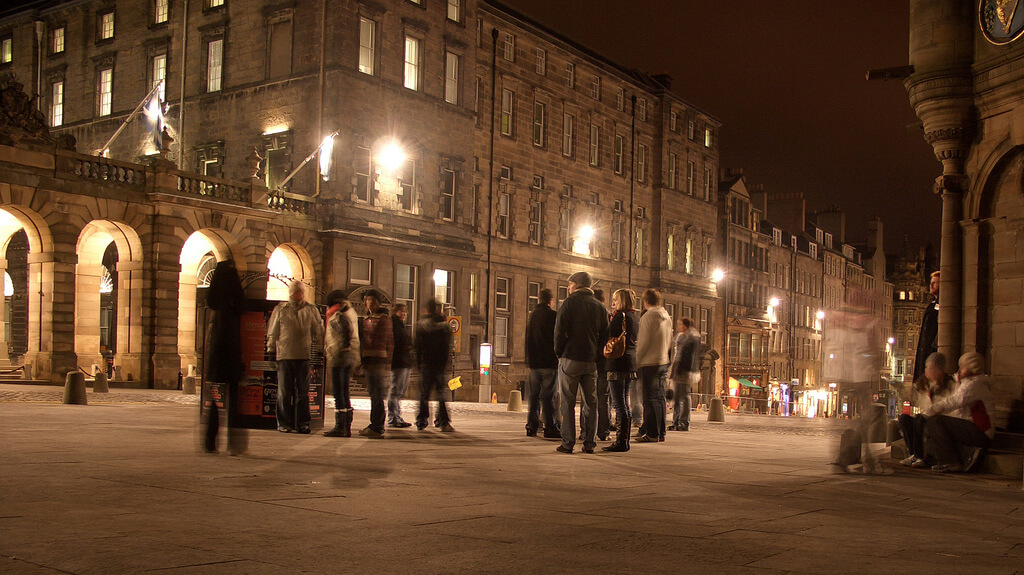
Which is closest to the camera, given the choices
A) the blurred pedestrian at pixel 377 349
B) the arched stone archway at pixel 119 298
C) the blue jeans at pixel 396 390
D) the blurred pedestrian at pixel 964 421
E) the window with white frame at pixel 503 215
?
the blurred pedestrian at pixel 964 421

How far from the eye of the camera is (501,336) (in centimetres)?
4641

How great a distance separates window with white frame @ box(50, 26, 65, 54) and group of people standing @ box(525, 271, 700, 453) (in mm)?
38359

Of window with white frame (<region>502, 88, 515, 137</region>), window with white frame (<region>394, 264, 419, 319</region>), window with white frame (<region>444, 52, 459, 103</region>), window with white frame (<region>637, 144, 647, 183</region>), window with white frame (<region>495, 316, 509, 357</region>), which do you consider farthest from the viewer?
window with white frame (<region>637, 144, 647, 183</region>)

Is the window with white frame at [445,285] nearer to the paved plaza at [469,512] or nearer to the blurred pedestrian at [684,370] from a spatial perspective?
the blurred pedestrian at [684,370]

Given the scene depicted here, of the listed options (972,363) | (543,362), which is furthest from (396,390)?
(972,363)

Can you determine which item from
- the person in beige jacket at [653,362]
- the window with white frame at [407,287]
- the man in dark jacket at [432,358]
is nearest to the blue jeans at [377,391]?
the man in dark jacket at [432,358]

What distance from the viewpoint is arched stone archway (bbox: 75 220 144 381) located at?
31250mm

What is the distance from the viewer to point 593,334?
11719 mm

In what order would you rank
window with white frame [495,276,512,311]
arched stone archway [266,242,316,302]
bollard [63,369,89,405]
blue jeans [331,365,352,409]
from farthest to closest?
1. window with white frame [495,276,512,311]
2. arched stone archway [266,242,316,302]
3. bollard [63,369,89,405]
4. blue jeans [331,365,352,409]

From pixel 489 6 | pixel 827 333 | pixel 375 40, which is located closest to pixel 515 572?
pixel 827 333

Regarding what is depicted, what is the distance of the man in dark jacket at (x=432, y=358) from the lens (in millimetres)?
14266

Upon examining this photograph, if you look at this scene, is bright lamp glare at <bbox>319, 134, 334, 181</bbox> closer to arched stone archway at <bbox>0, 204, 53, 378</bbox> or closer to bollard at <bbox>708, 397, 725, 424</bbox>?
arched stone archway at <bbox>0, 204, 53, 378</bbox>

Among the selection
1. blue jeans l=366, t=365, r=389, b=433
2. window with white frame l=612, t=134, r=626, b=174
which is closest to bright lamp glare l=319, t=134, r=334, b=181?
blue jeans l=366, t=365, r=389, b=433

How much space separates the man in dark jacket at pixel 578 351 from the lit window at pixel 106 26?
122 feet
